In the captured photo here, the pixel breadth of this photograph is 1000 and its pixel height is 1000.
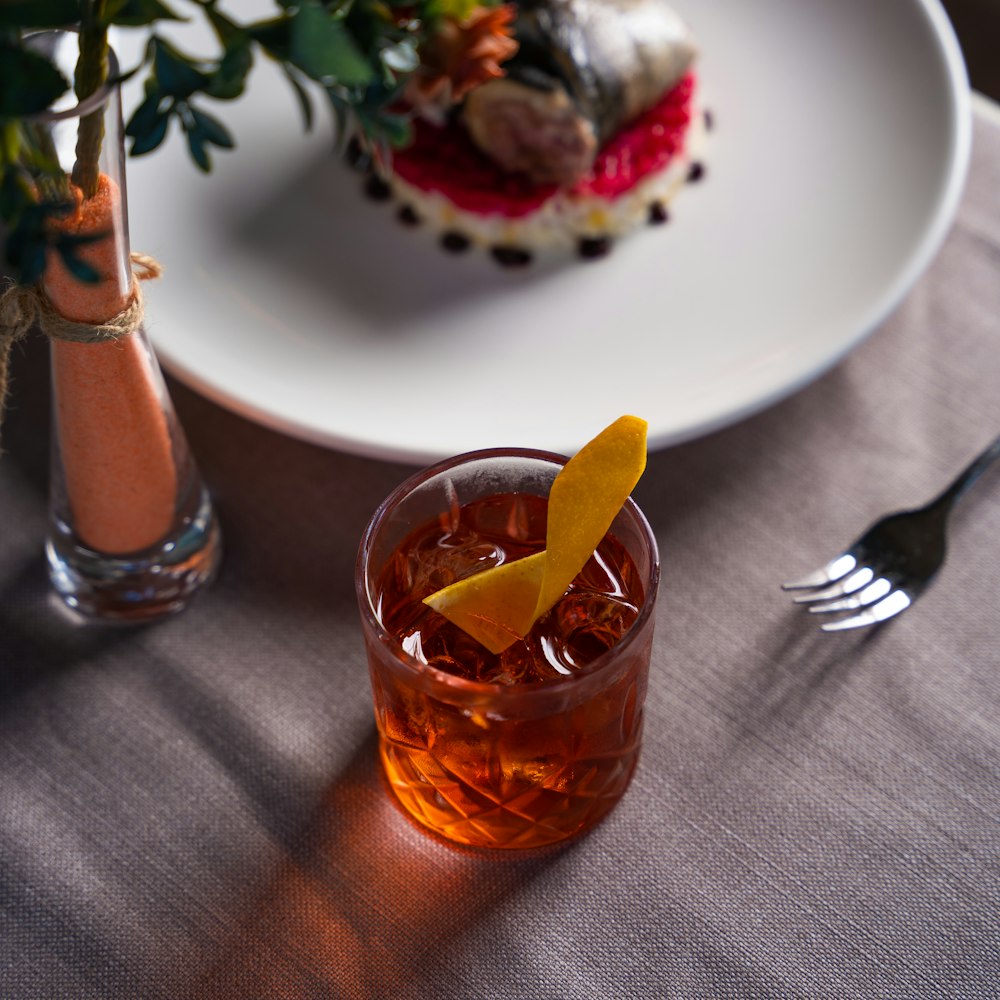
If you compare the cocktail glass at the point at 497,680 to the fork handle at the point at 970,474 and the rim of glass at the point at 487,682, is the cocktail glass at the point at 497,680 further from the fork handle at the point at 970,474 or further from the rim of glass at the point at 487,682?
the fork handle at the point at 970,474

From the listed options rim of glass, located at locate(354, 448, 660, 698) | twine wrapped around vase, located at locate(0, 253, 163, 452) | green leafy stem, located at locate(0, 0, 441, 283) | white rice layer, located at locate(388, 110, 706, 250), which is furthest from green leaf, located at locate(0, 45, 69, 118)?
white rice layer, located at locate(388, 110, 706, 250)

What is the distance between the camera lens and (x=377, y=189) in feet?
5.48

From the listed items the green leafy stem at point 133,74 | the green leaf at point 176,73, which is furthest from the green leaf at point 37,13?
the green leaf at point 176,73

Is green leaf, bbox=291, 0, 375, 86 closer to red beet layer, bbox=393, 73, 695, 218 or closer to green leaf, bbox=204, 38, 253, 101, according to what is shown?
green leaf, bbox=204, 38, 253, 101

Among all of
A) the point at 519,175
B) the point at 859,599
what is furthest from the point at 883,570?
the point at 519,175

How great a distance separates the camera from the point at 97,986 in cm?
101

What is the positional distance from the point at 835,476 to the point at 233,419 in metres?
0.72

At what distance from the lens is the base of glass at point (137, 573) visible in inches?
47.2

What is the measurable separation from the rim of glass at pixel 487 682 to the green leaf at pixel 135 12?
40 centimetres

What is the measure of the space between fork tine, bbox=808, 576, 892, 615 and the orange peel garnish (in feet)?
1.32

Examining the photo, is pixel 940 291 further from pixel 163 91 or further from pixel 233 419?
pixel 163 91

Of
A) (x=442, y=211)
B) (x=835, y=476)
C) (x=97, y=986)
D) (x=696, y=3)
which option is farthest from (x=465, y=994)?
(x=696, y=3)

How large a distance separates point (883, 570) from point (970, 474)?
17cm

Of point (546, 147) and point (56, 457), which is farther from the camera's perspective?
point (546, 147)
